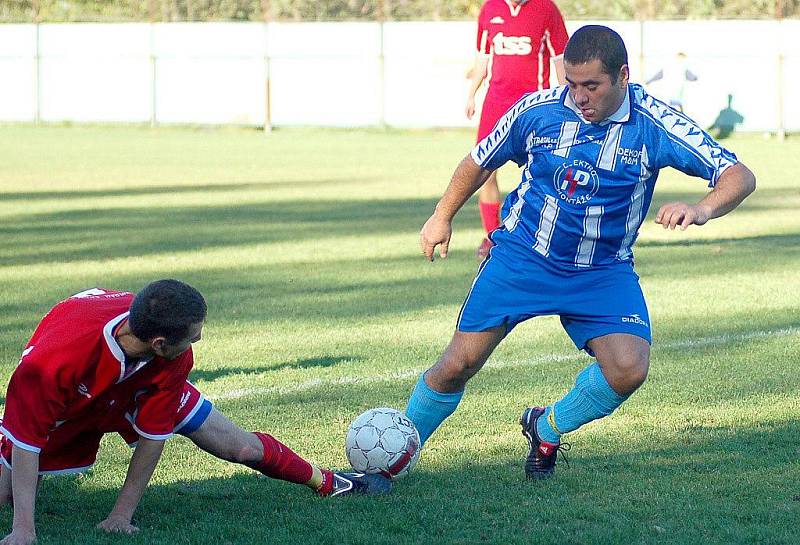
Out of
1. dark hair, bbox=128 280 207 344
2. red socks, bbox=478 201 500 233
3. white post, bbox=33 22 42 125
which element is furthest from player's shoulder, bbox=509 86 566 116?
white post, bbox=33 22 42 125

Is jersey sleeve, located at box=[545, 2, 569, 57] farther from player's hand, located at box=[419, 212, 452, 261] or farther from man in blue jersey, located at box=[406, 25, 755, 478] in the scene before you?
player's hand, located at box=[419, 212, 452, 261]

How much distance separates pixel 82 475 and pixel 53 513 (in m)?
0.40

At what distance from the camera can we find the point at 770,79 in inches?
1052

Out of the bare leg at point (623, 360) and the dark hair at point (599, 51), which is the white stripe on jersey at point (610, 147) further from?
the bare leg at point (623, 360)

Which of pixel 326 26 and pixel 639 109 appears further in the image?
pixel 326 26

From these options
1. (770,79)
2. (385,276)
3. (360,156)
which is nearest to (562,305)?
(385,276)

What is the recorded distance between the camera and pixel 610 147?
4398 millimetres

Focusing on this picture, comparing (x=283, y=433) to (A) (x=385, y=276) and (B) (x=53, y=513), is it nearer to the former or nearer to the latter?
(B) (x=53, y=513)

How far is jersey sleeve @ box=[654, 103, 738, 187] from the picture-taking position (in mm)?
4320

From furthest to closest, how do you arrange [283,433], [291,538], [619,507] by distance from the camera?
[283,433] < [619,507] < [291,538]

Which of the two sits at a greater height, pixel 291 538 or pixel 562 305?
pixel 562 305

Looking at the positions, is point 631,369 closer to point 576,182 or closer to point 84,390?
point 576,182

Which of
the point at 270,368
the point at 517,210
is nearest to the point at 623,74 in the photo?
the point at 517,210

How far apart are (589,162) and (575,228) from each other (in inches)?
9.6
